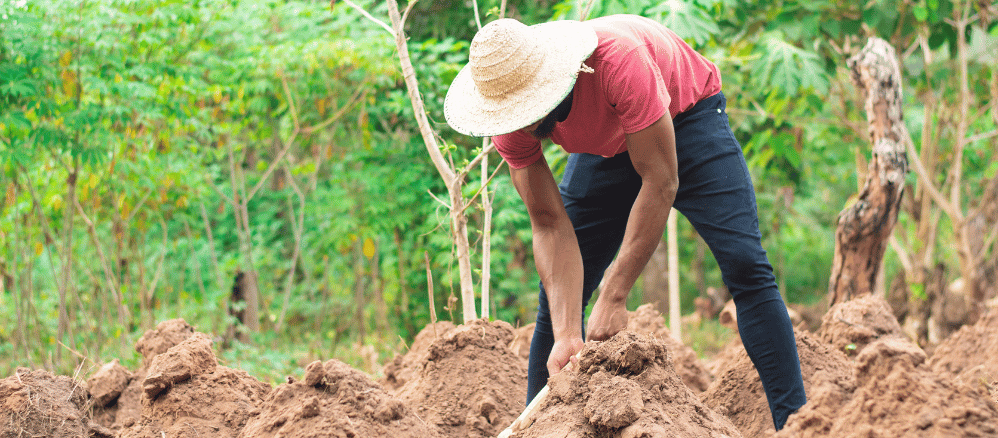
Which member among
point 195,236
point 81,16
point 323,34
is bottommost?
point 195,236

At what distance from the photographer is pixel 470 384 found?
256cm

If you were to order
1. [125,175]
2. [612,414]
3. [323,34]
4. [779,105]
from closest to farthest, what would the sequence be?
1. [612,414]
2. [125,175]
3. [779,105]
4. [323,34]

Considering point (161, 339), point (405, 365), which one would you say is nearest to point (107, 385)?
point (161, 339)

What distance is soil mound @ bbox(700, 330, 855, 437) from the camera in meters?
2.35

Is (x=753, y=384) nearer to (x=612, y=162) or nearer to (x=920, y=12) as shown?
(x=612, y=162)

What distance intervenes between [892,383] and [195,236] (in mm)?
6081

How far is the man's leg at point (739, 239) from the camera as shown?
6.80ft

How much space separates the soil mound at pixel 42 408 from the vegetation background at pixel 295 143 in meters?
1.42

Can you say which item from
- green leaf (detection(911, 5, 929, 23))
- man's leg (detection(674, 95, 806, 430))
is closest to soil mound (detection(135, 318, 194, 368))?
man's leg (detection(674, 95, 806, 430))

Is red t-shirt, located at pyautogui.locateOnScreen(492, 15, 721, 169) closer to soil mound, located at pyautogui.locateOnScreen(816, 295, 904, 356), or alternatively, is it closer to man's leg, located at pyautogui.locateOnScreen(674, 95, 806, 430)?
→ man's leg, located at pyautogui.locateOnScreen(674, 95, 806, 430)

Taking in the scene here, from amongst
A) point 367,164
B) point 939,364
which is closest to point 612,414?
point 939,364

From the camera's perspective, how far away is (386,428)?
192cm

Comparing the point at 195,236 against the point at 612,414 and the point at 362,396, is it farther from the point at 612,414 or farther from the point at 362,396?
the point at 612,414

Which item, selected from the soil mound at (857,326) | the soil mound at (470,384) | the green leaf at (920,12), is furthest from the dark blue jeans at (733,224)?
the green leaf at (920,12)
